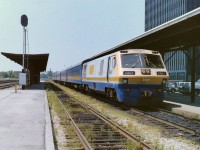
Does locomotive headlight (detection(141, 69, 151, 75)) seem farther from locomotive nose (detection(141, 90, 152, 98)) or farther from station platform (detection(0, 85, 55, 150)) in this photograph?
station platform (detection(0, 85, 55, 150))

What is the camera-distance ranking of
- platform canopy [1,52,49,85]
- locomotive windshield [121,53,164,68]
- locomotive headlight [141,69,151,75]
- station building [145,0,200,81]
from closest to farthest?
locomotive headlight [141,69,151,75], locomotive windshield [121,53,164,68], platform canopy [1,52,49,85], station building [145,0,200,81]

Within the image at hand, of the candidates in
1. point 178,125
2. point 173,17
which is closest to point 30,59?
point 178,125

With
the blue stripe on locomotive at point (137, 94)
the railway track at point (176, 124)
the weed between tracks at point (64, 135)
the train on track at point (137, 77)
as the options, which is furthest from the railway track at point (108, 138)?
the train on track at point (137, 77)

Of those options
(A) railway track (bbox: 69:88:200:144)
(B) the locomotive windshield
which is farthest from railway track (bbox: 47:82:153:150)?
(B) the locomotive windshield

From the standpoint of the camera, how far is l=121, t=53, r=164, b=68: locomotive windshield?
17770mm

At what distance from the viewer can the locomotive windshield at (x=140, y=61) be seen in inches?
700

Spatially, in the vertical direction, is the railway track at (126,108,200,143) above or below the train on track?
below

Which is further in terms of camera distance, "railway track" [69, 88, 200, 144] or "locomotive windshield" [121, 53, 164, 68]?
"locomotive windshield" [121, 53, 164, 68]

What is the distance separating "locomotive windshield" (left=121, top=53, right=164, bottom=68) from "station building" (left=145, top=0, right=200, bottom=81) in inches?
2904

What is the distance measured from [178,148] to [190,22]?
9.18 meters

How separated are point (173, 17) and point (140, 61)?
4477 inches

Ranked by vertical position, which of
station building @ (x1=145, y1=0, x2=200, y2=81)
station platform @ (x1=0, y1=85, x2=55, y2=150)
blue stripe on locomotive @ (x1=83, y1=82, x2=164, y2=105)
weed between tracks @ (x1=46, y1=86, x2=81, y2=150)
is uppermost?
station building @ (x1=145, y1=0, x2=200, y2=81)

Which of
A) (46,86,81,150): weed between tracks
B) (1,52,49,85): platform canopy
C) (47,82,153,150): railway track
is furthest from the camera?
(1,52,49,85): platform canopy

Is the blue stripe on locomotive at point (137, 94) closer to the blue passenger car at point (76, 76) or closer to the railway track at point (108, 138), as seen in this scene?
the railway track at point (108, 138)
